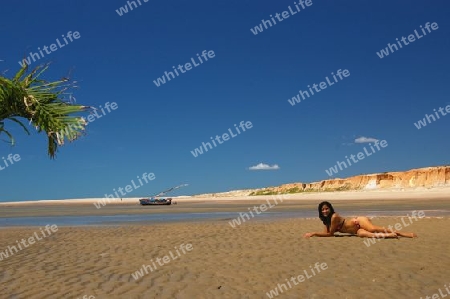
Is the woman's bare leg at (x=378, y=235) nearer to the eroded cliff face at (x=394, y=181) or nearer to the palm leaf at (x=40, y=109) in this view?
the palm leaf at (x=40, y=109)

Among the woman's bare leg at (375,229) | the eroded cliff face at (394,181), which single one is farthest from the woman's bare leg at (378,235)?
the eroded cliff face at (394,181)

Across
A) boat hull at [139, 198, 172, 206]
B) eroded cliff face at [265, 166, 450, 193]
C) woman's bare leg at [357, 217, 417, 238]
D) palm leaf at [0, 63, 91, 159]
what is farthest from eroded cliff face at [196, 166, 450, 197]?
palm leaf at [0, 63, 91, 159]

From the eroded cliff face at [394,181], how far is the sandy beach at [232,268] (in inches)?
2692

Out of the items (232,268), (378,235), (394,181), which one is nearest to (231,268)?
(232,268)

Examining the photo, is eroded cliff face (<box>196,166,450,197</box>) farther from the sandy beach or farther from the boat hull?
the sandy beach

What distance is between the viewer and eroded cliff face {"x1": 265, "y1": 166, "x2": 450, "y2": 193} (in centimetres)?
7631

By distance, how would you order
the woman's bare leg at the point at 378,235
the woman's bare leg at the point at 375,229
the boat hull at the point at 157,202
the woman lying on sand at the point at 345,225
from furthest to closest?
the boat hull at the point at 157,202 → the woman lying on sand at the point at 345,225 → the woman's bare leg at the point at 375,229 → the woman's bare leg at the point at 378,235

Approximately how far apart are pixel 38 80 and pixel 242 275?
603 centimetres

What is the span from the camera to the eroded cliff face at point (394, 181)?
76.3 meters

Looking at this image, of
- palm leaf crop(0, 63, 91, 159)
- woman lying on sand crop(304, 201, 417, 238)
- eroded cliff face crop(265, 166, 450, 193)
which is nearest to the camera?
palm leaf crop(0, 63, 91, 159)

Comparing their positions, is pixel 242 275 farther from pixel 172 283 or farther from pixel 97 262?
pixel 97 262

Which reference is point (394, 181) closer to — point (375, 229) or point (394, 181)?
point (394, 181)

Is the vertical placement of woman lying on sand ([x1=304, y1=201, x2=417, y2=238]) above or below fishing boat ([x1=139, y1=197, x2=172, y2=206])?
above

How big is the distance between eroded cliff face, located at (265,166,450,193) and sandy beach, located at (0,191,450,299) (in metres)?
68.4
